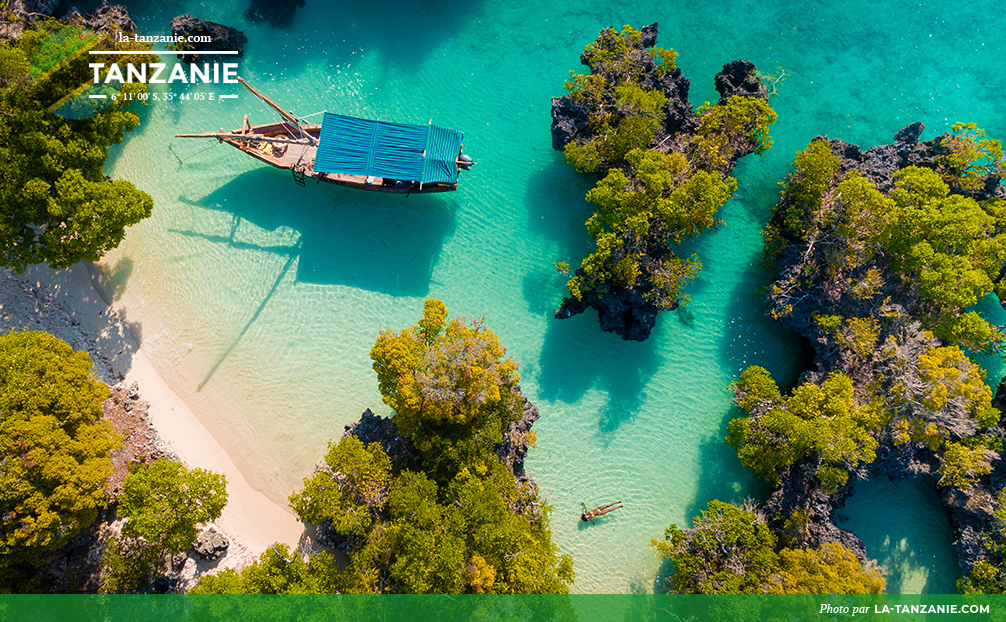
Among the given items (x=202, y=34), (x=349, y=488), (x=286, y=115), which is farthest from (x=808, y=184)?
(x=202, y=34)

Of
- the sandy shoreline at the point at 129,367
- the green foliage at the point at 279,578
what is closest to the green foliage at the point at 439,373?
the green foliage at the point at 279,578

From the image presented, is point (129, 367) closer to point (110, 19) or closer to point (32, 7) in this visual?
point (110, 19)

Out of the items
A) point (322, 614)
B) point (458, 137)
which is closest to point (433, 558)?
point (322, 614)

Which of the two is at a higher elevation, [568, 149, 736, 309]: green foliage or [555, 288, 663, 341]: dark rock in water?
[568, 149, 736, 309]: green foliage

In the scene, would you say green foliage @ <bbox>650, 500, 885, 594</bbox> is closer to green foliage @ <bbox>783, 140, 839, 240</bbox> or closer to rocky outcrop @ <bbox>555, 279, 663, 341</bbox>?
rocky outcrop @ <bbox>555, 279, 663, 341</bbox>

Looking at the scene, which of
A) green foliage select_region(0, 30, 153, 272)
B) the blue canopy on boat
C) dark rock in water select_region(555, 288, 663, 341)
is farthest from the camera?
the blue canopy on boat

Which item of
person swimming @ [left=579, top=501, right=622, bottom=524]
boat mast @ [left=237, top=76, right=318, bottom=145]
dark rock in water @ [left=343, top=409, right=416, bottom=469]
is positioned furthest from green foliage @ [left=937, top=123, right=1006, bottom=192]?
boat mast @ [left=237, top=76, right=318, bottom=145]

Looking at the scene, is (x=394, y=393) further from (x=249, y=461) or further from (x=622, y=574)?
(x=622, y=574)
